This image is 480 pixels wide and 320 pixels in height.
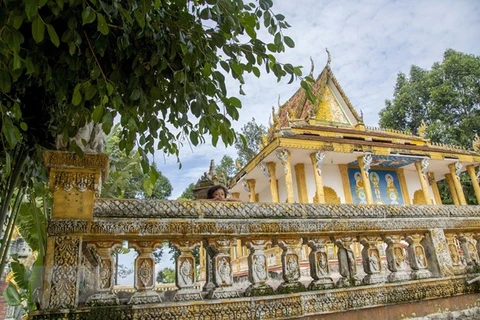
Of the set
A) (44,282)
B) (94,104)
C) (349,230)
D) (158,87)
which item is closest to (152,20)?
(158,87)

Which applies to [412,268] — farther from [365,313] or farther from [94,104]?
[94,104]

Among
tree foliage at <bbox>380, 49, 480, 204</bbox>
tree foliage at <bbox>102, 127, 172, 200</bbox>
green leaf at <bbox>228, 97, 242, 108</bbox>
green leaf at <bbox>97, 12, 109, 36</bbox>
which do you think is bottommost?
green leaf at <bbox>228, 97, 242, 108</bbox>

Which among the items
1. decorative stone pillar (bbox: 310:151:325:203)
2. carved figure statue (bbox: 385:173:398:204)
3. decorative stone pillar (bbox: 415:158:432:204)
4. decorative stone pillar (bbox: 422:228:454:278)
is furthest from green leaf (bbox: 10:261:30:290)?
decorative stone pillar (bbox: 415:158:432:204)

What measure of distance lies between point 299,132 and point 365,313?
38.2ft

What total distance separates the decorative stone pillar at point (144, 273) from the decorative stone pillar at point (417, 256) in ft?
7.30

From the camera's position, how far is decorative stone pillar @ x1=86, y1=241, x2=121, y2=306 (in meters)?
2.09

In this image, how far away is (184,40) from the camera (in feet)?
6.03

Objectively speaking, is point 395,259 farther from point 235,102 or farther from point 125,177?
point 125,177

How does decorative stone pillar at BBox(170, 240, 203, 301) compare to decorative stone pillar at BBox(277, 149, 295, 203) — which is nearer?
decorative stone pillar at BBox(170, 240, 203, 301)

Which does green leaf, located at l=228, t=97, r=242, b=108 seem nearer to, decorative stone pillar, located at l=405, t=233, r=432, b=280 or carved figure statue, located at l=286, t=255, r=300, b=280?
carved figure statue, located at l=286, t=255, r=300, b=280

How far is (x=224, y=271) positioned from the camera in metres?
2.44

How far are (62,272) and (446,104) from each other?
29.9 metres

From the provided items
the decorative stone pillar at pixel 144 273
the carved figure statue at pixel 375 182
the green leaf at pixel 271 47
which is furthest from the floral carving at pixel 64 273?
the carved figure statue at pixel 375 182

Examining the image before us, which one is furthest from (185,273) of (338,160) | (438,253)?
(338,160)
